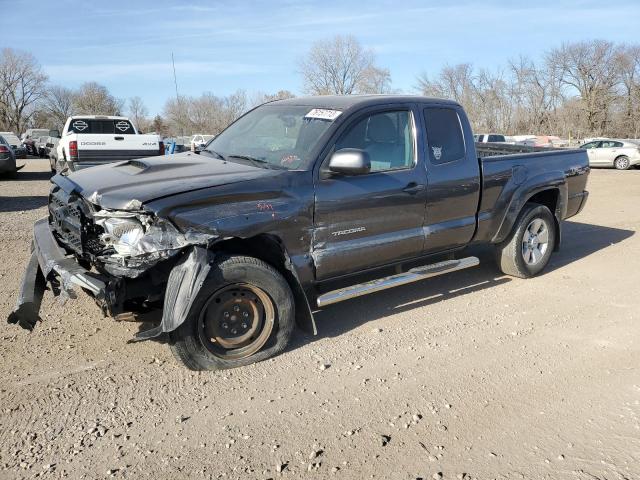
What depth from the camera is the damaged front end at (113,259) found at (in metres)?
A: 3.49

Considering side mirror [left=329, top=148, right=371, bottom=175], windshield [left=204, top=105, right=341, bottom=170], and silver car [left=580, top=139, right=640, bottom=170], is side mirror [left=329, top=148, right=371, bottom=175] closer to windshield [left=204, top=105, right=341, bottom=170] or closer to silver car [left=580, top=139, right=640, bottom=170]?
windshield [left=204, top=105, right=341, bottom=170]

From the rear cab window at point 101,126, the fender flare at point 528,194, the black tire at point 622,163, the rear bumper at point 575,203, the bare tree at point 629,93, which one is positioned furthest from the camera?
the bare tree at point 629,93

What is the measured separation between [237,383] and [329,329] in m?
1.13

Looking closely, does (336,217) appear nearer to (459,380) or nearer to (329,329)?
(329,329)

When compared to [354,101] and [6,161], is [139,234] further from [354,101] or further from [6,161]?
[6,161]

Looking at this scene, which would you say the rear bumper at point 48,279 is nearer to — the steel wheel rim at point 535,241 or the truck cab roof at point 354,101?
the truck cab roof at point 354,101

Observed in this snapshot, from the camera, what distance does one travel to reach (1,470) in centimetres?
278

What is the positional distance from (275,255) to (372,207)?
92cm

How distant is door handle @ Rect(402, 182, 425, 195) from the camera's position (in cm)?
463

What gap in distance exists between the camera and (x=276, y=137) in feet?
15.2

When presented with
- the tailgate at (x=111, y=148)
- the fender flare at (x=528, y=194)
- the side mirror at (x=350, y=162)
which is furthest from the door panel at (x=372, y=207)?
the tailgate at (x=111, y=148)

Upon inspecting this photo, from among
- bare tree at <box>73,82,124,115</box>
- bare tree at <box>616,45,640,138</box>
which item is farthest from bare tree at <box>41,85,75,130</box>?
bare tree at <box>616,45,640,138</box>

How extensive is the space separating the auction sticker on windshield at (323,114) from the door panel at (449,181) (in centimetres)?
95

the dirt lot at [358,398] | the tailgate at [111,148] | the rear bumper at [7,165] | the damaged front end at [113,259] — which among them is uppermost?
the tailgate at [111,148]
